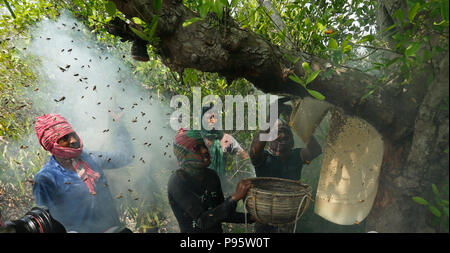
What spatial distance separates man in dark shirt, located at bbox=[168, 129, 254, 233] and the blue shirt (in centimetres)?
79

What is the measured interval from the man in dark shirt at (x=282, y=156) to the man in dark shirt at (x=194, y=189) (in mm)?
603

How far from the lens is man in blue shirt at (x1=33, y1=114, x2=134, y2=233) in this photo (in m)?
→ 2.42

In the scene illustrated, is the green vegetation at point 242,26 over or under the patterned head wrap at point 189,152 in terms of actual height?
over

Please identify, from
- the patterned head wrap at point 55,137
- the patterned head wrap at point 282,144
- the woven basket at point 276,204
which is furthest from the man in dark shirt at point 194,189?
the patterned head wrap at point 55,137

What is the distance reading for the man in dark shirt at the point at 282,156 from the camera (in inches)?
109

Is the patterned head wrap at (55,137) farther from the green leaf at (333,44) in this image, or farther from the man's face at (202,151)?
the green leaf at (333,44)

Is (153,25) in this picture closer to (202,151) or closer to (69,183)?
(202,151)

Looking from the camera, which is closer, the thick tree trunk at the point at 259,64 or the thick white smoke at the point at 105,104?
the thick tree trunk at the point at 259,64

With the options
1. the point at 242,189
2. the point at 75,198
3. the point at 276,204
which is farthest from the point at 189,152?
the point at 75,198

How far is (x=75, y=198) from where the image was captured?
252cm

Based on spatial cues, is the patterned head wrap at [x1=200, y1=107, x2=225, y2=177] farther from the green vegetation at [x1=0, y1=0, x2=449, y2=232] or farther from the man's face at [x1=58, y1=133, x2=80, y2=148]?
the man's face at [x1=58, y1=133, x2=80, y2=148]

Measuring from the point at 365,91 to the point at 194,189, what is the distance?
4.83ft
